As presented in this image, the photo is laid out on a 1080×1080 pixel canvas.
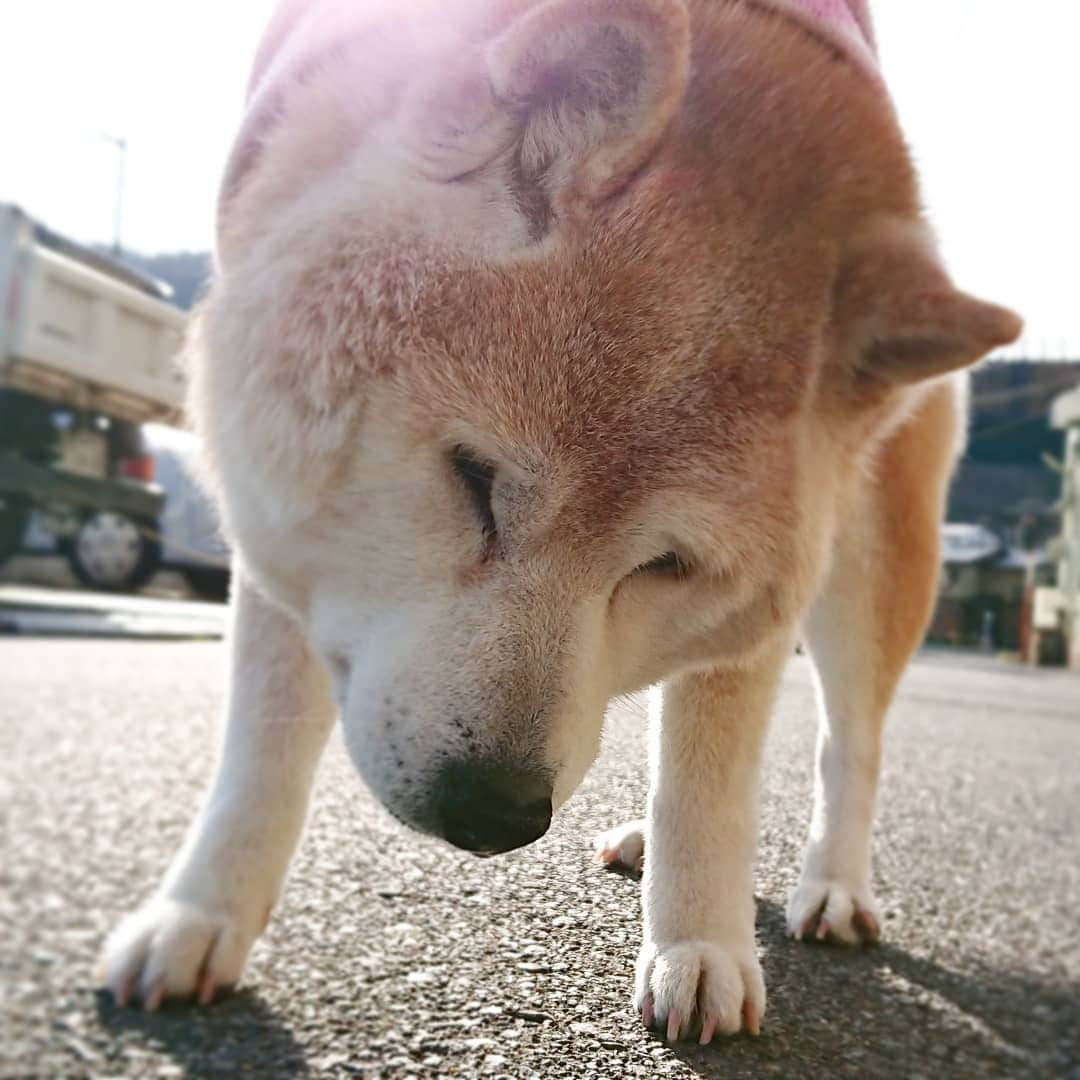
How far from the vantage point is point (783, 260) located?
104 centimetres

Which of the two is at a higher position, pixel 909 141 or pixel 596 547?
pixel 909 141

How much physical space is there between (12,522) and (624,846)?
118 centimetres

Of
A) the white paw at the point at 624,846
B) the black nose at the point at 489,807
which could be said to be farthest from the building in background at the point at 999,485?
the black nose at the point at 489,807

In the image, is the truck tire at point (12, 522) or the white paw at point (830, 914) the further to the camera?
the truck tire at point (12, 522)

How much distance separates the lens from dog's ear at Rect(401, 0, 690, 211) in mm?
875

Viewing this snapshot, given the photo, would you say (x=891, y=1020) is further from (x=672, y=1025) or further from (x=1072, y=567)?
(x=1072, y=567)

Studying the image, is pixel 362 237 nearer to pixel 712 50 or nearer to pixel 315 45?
pixel 315 45

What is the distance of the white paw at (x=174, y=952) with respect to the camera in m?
0.71

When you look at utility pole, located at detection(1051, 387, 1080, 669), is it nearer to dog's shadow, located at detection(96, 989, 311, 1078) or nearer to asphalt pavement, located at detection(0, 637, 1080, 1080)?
asphalt pavement, located at detection(0, 637, 1080, 1080)

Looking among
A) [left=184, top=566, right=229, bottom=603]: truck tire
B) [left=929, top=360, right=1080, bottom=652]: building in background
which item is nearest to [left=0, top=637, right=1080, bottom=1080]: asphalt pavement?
[left=929, top=360, right=1080, bottom=652]: building in background

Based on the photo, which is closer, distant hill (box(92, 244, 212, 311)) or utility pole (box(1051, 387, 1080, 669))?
distant hill (box(92, 244, 212, 311))

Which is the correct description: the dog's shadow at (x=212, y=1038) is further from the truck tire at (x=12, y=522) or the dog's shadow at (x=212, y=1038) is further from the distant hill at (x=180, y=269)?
the truck tire at (x=12, y=522)

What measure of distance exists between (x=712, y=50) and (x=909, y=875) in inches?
45.5

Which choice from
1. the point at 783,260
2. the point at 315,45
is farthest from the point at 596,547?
the point at 315,45
